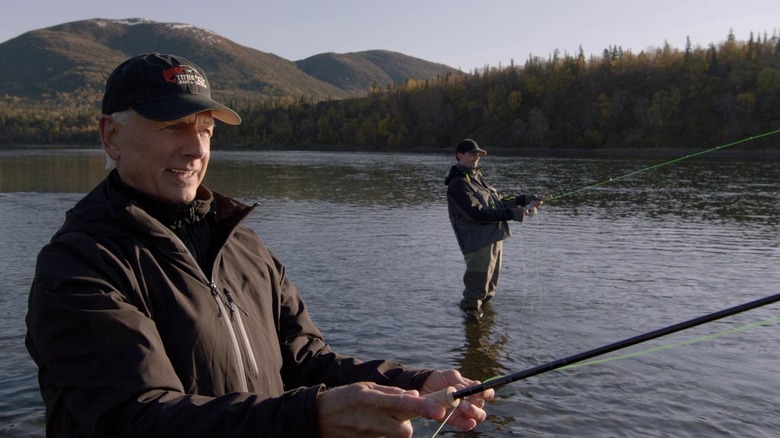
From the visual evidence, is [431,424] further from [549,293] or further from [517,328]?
[549,293]

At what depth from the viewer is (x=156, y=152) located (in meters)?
2.30

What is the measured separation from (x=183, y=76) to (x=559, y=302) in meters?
10.3

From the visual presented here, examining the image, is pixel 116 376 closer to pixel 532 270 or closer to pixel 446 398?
pixel 446 398

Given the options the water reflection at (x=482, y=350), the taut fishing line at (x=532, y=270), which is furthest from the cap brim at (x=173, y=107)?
the taut fishing line at (x=532, y=270)

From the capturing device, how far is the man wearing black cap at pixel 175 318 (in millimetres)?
1811

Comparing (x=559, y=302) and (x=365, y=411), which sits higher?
(x=365, y=411)

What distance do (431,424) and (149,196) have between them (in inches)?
203

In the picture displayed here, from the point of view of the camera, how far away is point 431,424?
6805mm

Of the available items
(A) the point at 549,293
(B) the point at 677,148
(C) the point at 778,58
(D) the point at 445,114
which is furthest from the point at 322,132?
(A) the point at 549,293

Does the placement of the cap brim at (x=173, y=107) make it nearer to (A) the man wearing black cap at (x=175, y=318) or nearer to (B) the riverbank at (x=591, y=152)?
(A) the man wearing black cap at (x=175, y=318)

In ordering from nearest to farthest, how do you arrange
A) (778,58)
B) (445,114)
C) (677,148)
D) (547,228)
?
1. (547,228)
2. (677,148)
3. (778,58)
4. (445,114)

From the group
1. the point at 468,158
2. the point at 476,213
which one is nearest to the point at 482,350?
the point at 476,213

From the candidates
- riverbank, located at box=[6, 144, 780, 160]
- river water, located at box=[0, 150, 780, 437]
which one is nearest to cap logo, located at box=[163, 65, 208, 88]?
river water, located at box=[0, 150, 780, 437]

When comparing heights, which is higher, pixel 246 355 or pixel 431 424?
pixel 246 355
